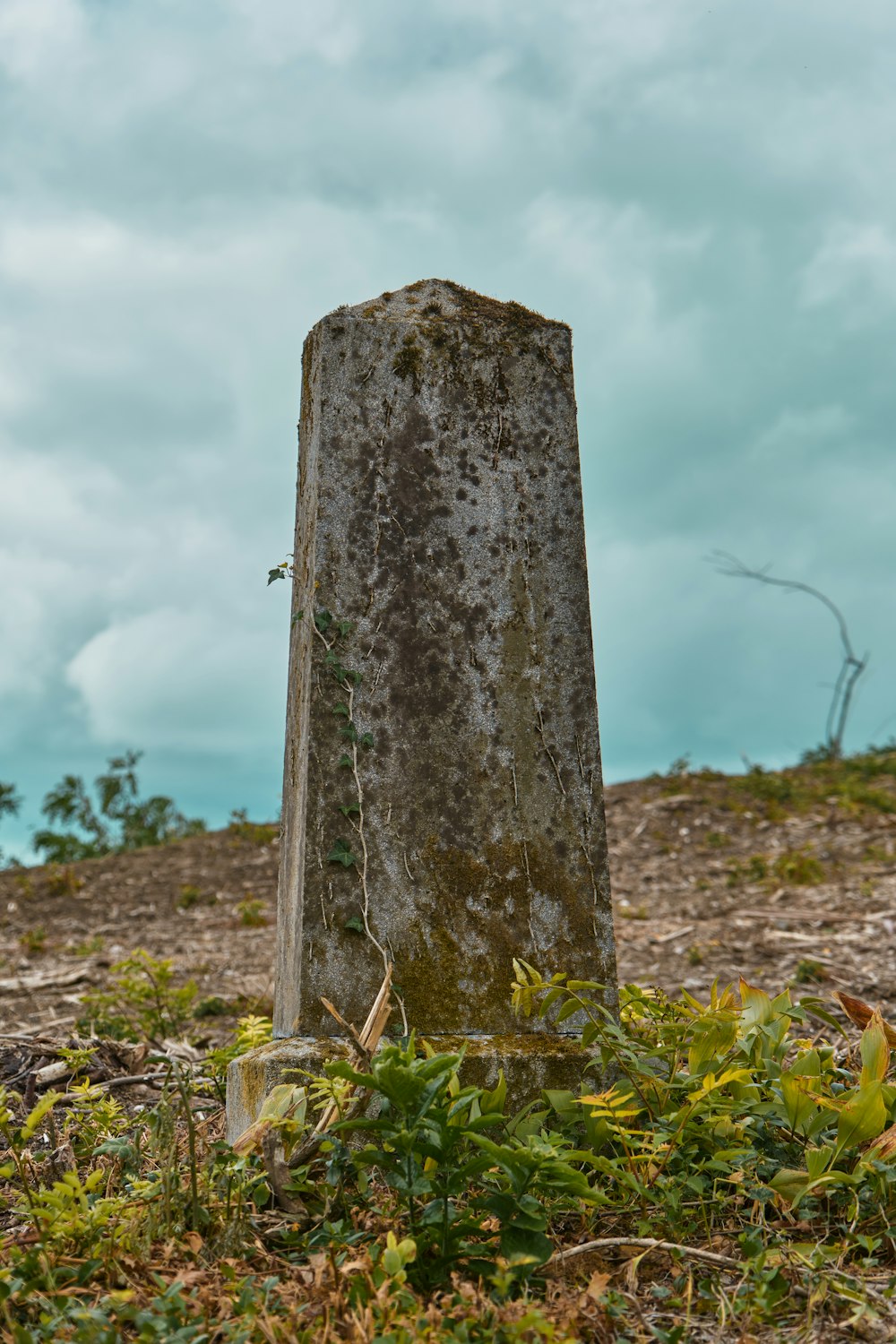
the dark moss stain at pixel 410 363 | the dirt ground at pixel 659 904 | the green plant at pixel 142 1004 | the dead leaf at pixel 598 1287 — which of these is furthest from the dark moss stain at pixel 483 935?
the dirt ground at pixel 659 904

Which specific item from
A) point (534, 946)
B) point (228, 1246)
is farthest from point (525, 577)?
point (228, 1246)

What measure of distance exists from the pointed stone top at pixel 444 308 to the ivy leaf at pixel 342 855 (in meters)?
1.81

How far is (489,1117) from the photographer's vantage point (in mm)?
2393

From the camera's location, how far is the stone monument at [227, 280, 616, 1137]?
3.54 metres

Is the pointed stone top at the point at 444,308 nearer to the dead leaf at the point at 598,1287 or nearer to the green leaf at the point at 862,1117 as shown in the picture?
the green leaf at the point at 862,1117

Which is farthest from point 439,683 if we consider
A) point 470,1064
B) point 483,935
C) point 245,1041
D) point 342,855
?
point 245,1041

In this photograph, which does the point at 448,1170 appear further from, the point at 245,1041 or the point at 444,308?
the point at 444,308

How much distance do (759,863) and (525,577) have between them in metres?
7.19

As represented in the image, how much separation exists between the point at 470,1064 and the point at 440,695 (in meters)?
1.17

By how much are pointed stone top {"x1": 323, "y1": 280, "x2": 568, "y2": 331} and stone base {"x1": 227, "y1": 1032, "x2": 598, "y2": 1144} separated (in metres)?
2.42

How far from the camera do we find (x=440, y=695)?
3.72 m

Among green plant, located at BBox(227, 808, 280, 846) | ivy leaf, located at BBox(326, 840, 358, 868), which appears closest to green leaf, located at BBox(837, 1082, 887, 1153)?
ivy leaf, located at BBox(326, 840, 358, 868)

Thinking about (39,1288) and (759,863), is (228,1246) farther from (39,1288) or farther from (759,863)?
(759,863)

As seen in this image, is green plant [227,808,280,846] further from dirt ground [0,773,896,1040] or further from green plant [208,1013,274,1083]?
green plant [208,1013,274,1083]
